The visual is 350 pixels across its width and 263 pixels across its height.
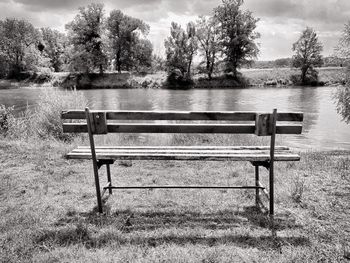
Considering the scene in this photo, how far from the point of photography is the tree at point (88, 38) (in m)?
53.8

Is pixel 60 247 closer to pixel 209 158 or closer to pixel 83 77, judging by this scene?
pixel 209 158

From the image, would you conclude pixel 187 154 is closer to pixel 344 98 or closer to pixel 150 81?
pixel 344 98

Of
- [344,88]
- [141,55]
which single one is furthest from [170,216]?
[141,55]

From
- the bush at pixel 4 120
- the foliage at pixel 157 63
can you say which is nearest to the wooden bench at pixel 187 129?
the bush at pixel 4 120

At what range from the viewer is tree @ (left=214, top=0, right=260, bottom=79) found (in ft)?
176

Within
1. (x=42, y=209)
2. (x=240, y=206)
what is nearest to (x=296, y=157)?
(x=240, y=206)

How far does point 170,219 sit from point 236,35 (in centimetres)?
5489

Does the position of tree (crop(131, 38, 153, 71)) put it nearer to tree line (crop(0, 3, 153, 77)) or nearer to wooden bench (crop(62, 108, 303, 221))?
tree line (crop(0, 3, 153, 77))

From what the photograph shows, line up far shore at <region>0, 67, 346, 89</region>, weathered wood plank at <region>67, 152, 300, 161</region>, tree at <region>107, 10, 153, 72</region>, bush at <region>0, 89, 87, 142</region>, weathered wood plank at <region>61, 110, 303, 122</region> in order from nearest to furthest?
weathered wood plank at <region>61, 110, 303, 122</region>
weathered wood plank at <region>67, 152, 300, 161</region>
bush at <region>0, 89, 87, 142</region>
far shore at <region>0, 67, 346, 89</region>
tree at <region>107, 10, 153, 72</region>

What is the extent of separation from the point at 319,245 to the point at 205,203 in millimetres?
1776

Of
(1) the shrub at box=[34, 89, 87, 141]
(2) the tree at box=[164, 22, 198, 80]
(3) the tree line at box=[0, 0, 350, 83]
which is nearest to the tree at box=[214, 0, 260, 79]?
(3) the tree line at box=[0, 0, 350, 83]

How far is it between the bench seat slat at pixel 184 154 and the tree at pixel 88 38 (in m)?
52.8

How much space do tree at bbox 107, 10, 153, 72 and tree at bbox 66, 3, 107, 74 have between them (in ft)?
9.48

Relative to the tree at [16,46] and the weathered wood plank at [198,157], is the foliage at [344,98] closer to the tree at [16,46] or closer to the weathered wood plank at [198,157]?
the weathered wood plank at [198,157]
